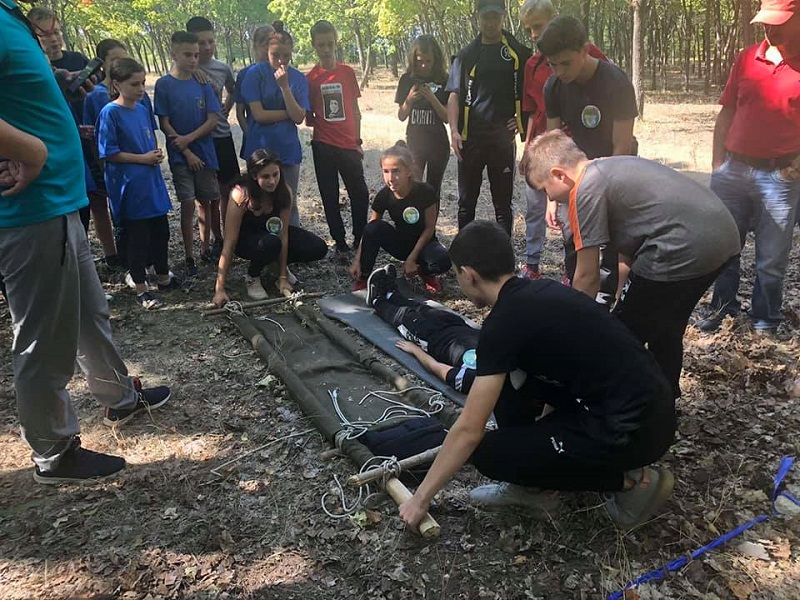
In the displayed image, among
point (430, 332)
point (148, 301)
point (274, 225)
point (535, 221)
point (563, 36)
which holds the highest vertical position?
point (563, 36)

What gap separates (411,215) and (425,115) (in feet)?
4.39

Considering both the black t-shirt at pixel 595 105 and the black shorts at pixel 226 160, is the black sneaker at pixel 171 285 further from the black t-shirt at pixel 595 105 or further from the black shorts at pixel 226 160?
the black t-shirt at pixel 595 105

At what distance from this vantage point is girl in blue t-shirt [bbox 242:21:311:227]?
523cm

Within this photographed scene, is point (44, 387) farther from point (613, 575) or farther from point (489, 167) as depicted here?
point (489, 167)

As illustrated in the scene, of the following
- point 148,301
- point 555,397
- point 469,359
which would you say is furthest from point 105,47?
point 555,397

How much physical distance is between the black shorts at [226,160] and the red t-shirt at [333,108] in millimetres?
767

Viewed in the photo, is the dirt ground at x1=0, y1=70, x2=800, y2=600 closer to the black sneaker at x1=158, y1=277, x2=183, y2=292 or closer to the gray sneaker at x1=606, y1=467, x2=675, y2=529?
the gray sneaker at x1=606, y1=467, x2=675, y2=529

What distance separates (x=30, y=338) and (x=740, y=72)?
3953 mm

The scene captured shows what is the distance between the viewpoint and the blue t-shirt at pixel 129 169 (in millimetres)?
4320

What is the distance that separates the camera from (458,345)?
355 centimetres

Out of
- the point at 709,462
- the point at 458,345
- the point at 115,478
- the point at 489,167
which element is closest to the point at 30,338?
the point at 115,478

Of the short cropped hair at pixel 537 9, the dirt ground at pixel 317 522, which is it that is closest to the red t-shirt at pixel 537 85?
the short cropped hair at pixel 537 9

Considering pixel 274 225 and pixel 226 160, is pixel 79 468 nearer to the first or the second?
pixel 274 225

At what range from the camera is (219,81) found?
225 inches
